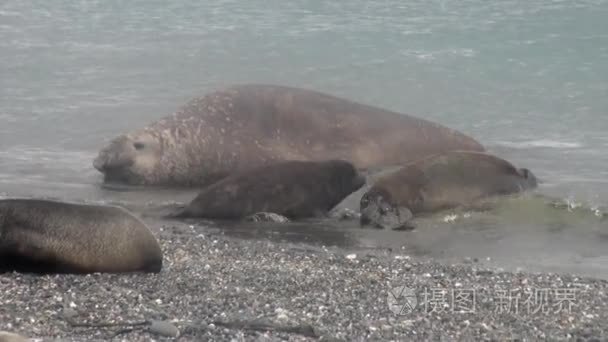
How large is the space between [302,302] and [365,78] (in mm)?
10846

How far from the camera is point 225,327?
6316mm

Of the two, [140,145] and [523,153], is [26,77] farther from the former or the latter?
[523,153]

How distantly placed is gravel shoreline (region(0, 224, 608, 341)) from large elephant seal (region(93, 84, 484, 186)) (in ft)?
11.8

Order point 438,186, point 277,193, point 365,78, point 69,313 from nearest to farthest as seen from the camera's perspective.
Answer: point 69,313, point 277,193, point 438,186, point 365,78

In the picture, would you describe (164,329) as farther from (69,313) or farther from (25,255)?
(25,255)

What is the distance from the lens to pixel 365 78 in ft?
57.4

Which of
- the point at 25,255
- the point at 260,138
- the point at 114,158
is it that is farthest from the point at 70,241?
the point at 260,138

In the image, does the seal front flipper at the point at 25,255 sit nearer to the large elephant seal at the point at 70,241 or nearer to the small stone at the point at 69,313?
the large elephant seal at the point at 70,241

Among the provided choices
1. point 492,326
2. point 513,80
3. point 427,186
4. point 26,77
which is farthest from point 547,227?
point 26,77

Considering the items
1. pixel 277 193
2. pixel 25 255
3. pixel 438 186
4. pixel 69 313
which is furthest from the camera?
pixel 438 186

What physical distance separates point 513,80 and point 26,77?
7.10 meters

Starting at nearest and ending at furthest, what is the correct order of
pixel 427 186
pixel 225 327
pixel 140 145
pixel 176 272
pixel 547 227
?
pixel 225 327 → pixel 176 272 → pixel 547 227 → pixel 427 186 → pixel 140 145

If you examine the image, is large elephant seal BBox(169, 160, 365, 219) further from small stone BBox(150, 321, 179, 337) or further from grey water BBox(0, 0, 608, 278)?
small stone BBox(150, 321, 179, 337)

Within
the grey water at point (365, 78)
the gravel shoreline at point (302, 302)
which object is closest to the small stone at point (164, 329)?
the gravel shoreline at point (302, 302)
